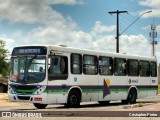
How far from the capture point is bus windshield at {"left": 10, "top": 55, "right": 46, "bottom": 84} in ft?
70.7

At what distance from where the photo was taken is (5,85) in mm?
68125

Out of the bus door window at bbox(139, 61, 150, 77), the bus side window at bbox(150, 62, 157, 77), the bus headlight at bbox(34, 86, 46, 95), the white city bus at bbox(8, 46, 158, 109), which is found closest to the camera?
the bus headlight at bbox(34, 86, 46, 95)

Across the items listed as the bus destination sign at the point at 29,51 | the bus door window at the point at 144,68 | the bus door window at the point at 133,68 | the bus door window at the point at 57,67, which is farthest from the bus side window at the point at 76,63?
the bus door window at the point at 144,68

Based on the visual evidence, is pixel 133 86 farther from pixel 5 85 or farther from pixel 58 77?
pixel 5 85

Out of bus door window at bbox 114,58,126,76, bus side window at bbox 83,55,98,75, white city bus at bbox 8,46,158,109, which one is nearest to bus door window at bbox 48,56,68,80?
white city bus at bbox 8,46,158,109

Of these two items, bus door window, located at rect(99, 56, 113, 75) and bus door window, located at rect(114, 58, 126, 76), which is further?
bus door window, located at rect(114, 58, 126, 76)

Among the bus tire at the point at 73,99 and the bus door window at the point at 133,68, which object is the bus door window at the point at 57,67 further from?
the bus door window at the point at 133,68

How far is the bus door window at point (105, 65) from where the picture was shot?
84.3 ft

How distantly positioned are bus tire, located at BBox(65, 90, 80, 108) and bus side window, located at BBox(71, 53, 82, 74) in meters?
1.02

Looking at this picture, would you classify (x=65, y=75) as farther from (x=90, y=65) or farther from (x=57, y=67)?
(x=90, y=65)

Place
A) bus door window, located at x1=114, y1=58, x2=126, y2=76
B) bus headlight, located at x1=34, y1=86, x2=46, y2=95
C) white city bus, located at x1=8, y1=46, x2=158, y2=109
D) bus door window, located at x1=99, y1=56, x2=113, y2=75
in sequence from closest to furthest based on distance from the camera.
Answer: bus headlight, located at x1=34, y1=86, x2=46, y2=95
white city bus, located at x1=8, y1=46, x2=158, y2=109
bus door window, located at x1=99, y1=56, x2=113, y2=75
bus door window, located at x1=114, y1=58, x2=126, y2=76

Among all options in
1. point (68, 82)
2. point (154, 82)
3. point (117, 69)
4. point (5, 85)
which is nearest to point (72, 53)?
point (68, 82)

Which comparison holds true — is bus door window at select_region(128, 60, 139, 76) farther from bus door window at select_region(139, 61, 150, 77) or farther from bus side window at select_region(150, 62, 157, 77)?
bus side window at select_region(150, 62, 157, 77)

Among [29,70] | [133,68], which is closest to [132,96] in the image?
[133,68]
